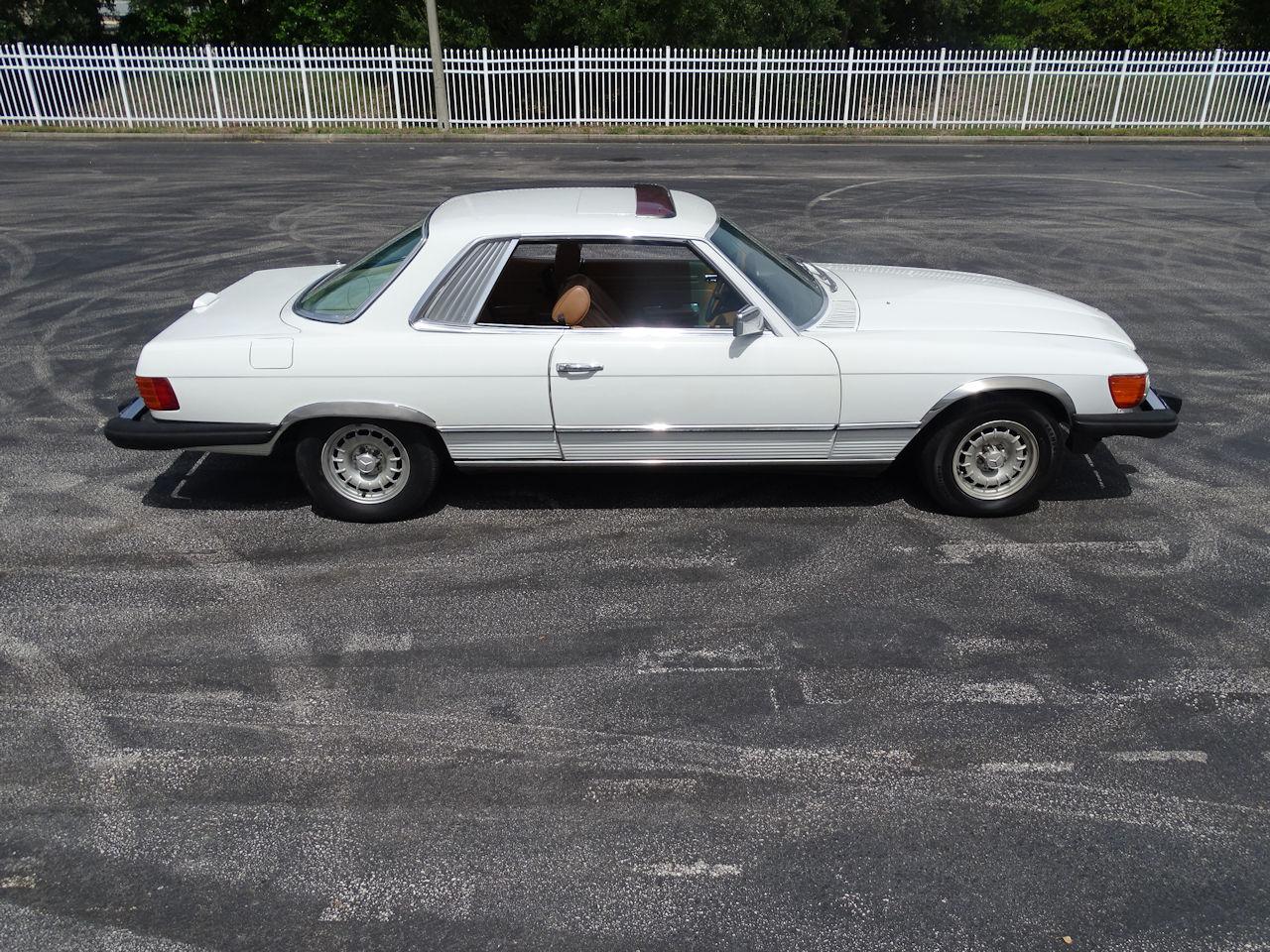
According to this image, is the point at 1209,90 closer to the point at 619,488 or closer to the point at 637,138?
the point at 637,138

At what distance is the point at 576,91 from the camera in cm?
2255

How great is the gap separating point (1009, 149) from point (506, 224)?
1839cm

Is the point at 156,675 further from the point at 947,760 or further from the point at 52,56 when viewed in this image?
the point at 52,56

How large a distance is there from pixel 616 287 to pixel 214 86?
65.8 ft

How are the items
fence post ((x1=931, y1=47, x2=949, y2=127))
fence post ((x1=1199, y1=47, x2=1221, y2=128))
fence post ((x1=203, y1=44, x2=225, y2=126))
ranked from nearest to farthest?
fence post ((x1=203, y1=44, x2=225, y2=126)) < fence post ((x1=1199, y1=47, x2=1221, y2=128)) < fence post ((x1=931, y1=47, x2=949, y2=127))

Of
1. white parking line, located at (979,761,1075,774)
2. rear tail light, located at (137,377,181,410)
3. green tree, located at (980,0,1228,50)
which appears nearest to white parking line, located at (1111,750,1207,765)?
white parking line, located at (979,761,1075,774)

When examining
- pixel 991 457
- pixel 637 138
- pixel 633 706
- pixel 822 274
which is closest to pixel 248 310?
pixel 633 706

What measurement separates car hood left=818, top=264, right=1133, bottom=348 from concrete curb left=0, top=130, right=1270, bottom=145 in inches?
663

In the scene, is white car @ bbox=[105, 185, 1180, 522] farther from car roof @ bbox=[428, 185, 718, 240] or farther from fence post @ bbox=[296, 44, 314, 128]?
fence post @ bbox=[296, 44, 314, 128]

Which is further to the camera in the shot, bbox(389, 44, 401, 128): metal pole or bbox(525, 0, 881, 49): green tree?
bbox(525, 0, 881, 49): green tree

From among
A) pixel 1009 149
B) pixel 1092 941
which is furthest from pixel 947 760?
pixel 1009 149

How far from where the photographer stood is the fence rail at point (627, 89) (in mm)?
21875

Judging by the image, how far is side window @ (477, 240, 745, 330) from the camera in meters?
4.88

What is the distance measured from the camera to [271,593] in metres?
4.51
